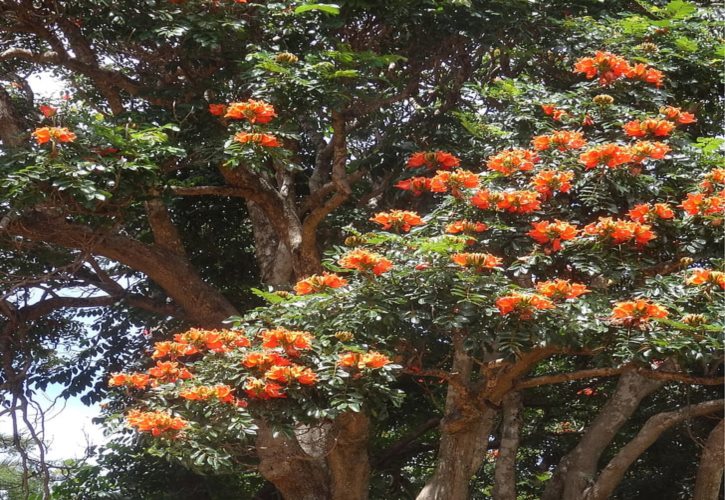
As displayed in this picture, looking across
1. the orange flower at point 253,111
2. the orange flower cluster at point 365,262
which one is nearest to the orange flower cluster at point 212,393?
the orange flower cluster at point 365,262

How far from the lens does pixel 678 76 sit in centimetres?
653

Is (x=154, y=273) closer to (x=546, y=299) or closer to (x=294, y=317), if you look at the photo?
(x=294, y=317)

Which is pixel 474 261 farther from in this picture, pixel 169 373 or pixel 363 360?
pixel 169 373

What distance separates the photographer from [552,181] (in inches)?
203

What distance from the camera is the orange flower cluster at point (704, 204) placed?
4.89 m

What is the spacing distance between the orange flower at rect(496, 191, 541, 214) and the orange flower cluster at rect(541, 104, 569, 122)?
92 centimetres

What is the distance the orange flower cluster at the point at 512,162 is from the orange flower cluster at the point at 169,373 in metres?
2.11

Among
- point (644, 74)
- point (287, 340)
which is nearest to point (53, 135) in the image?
point (287, 340)

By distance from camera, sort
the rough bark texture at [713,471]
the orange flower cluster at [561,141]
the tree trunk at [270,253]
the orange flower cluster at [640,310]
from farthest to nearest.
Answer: the tree trunk at [270,253] → the rough bark texture at [713,471] → the orange flower cluster at [561,141] → the orange flower cluster at [640,310]

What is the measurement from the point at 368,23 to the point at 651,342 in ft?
12.1

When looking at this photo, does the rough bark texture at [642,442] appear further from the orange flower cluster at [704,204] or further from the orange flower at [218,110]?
the orange flower at [218,110]

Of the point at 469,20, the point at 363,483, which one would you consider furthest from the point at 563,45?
the point at 363,483

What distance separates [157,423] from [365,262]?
1268 mm

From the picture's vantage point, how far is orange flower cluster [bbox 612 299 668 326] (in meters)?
4.33
